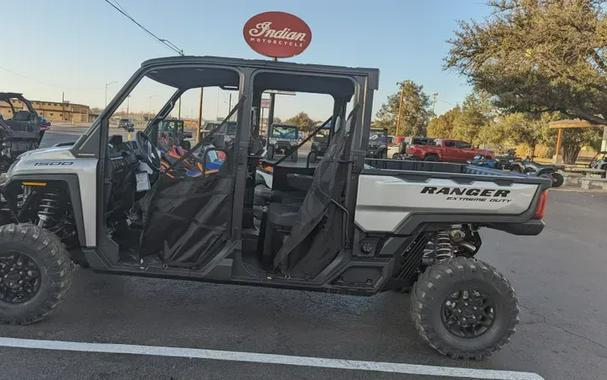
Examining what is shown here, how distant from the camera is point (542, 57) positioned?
61.1 ft

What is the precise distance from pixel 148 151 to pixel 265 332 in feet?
6.19

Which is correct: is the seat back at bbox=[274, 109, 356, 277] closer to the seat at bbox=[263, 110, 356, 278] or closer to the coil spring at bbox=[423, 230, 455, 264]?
the seat at bbox=[263, 110, 356, 278]

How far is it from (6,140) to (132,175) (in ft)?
23.9

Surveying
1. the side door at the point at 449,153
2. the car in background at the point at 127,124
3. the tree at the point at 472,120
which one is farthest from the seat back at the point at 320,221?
the tree at the point at 472,120

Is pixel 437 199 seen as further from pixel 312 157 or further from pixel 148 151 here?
pixel 148 151

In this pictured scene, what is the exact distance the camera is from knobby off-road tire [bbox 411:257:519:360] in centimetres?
381

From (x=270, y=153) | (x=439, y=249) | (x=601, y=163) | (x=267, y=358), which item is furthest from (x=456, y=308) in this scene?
(x=601, y=163)

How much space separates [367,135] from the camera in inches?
151

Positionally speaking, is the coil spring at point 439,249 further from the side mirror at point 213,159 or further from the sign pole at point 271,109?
the sign pole at point 271,109

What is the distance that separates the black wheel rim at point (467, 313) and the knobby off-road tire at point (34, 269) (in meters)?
2.78

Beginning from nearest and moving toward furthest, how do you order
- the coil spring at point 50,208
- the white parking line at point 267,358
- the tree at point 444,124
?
the white parking line at point 267,358
the coil spring at point 50,208
the tree at point 444,124

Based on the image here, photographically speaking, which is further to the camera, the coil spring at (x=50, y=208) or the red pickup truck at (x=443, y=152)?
the red pickup truck at (x=443, y=152)

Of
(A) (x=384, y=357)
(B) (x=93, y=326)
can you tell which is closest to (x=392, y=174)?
(A) (x=384, y=357)

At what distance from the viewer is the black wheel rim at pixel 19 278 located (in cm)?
384
